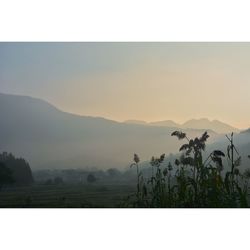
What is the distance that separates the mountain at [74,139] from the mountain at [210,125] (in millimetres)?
68

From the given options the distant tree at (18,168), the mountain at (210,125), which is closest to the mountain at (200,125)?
the mountain at (210,125)

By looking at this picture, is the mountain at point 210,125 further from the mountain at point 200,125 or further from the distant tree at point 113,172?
the distant tree at point 113,172

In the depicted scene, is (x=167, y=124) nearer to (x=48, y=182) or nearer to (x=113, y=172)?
(x=113, y=172)

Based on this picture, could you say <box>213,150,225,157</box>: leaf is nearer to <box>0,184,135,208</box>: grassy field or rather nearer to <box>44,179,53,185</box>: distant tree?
<box>0,184,135,208</box>: grassy field

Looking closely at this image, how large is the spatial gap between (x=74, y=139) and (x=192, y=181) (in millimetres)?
1137

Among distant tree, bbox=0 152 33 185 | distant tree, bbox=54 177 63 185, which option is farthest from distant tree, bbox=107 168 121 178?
distant tree, bbox=0 152 33 185

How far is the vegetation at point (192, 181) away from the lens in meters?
5.00

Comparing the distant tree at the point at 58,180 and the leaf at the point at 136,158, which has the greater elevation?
the leaf at the point at 136,158

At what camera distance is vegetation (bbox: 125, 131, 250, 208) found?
500 cm

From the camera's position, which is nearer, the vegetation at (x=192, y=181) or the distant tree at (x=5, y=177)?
the vegetation at (x=192, y=181)

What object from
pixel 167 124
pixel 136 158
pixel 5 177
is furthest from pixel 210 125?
pixel 5 177

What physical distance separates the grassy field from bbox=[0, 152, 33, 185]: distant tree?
0.08m
